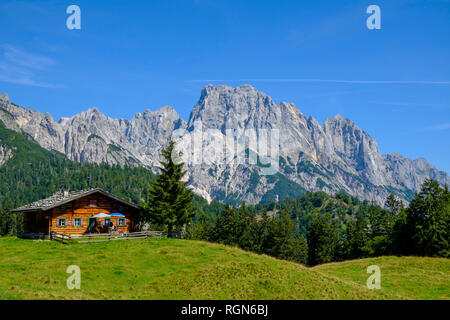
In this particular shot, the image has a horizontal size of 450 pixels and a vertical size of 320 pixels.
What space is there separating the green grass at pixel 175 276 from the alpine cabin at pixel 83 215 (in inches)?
322

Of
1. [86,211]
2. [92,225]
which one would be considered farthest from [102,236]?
[86,211]

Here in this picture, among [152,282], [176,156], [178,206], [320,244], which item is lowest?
[320,244]

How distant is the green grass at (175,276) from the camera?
1011 inches

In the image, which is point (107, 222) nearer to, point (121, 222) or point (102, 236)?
point (121, 222)

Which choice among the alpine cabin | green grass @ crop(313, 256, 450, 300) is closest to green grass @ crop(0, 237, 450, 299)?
green grass @ crop(313, 256, 450, 300)

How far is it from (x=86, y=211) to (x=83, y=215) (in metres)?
0.69

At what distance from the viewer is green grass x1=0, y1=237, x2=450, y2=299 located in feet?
84.2

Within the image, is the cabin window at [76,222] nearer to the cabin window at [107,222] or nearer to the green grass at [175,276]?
the cabin window at [107,222]

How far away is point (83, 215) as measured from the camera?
53094mm

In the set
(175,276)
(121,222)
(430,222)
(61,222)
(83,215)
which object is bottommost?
(175,276)
